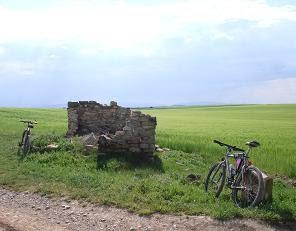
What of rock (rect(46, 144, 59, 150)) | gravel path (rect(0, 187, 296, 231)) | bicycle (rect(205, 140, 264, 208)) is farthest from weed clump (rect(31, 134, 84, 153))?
bicycle (rect(205, 140, 264, 208))

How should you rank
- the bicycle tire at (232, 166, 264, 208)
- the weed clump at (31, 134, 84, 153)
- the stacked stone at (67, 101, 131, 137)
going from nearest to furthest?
1. the bicycle tire at (232, 166, 264, 208)
2. the weed clump at (31, 134, 84, 153)
3. the stacked stone at (67, 101, 131, 137)

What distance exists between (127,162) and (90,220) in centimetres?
683

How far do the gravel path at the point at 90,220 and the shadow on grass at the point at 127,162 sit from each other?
467 cm

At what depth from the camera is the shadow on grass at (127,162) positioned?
17344mm

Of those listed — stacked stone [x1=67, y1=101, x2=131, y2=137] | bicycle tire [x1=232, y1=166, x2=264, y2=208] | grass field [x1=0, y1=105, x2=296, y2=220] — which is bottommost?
grass field [x1=0, y1=105, x2=296, y2=220]

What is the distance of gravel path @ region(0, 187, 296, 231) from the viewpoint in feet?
34.6

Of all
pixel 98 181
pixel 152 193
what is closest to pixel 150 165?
pixel 98 181

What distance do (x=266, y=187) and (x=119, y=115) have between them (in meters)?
16.2

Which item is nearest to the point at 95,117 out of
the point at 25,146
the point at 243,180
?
the point at 25,146

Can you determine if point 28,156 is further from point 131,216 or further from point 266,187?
point 266,187

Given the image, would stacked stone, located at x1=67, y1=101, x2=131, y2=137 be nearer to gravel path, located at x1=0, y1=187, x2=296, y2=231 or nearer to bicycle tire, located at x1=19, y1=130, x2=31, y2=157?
bicycle tire, located at x1=19, y1=130, x2=31, y2=157

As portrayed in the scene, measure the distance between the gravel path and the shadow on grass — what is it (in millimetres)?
4669

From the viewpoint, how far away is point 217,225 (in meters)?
10.5

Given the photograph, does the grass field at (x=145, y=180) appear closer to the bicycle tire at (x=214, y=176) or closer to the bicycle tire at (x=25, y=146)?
the bicycle tire at (x=214, y=176)
